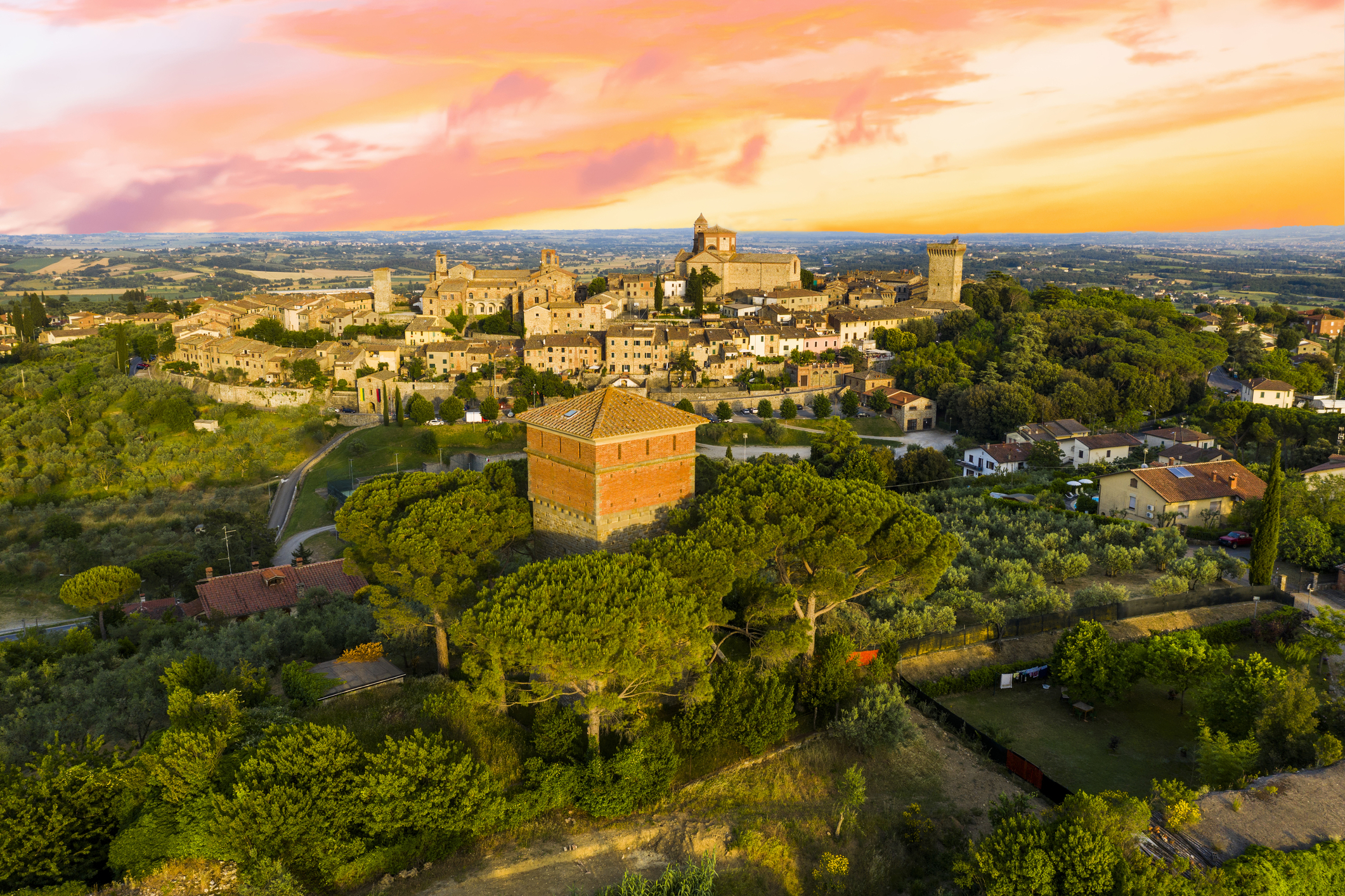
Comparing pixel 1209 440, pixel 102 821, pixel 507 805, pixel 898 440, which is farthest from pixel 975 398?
pixel 102 821

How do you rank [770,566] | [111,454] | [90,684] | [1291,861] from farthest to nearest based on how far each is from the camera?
1. [111,454]
2. [770,566]
3. [90,684]
4. [1291,861]

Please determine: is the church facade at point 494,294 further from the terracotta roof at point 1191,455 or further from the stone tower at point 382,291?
the terracotta roof at point 1191,455

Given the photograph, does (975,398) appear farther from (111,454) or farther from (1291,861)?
(111,454)

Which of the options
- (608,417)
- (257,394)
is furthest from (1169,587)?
(257,394)

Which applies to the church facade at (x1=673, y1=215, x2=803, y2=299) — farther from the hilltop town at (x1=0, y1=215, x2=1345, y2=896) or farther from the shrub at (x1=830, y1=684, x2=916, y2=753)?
the shrub at (x1=830, y1=684, x2=916, y2=753)

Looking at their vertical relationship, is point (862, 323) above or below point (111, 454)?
above

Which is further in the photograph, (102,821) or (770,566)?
(770,566)

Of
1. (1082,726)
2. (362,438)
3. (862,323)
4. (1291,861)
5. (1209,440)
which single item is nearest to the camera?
(1291,861)
